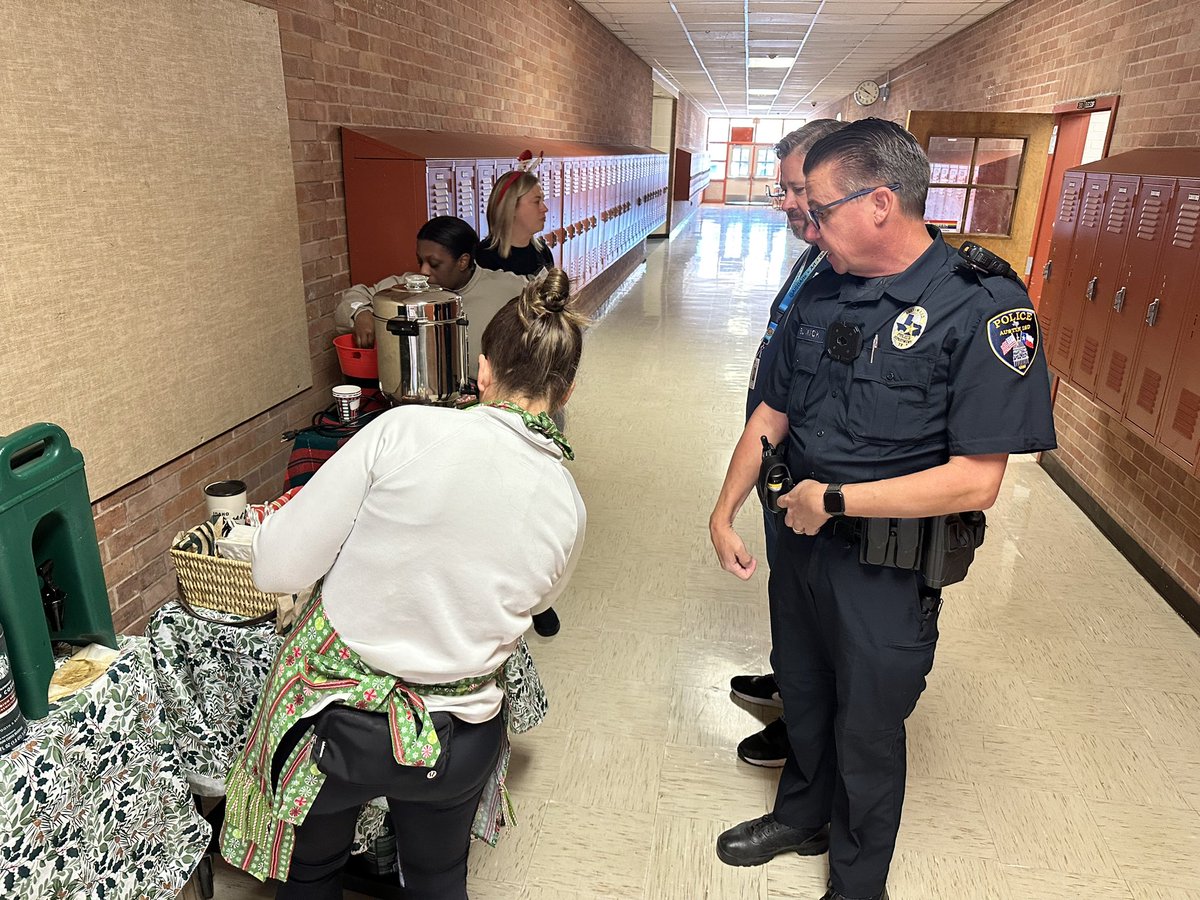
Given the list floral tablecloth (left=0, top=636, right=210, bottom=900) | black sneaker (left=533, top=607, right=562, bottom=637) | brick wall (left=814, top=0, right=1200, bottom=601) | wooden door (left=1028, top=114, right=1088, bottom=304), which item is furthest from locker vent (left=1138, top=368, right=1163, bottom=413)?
floral tablecloth (left=0, top=636, right=210, bottom=900)

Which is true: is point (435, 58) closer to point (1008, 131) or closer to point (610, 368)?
point (610, 368)

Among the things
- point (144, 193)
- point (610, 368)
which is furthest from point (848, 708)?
point (610, 368)

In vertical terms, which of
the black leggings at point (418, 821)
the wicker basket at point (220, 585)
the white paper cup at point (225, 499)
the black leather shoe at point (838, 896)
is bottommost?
the black leather shoe at point (838, 896)

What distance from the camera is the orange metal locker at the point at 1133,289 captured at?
335cm

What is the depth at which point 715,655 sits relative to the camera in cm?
280

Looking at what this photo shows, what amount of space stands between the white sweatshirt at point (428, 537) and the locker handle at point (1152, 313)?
3.19 m

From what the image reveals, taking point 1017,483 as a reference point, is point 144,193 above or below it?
above

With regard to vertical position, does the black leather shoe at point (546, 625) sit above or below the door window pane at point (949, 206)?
below

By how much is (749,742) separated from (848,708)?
27.9 inches

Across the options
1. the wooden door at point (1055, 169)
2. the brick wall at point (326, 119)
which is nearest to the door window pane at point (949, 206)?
the wooden door at point (1055, 169)

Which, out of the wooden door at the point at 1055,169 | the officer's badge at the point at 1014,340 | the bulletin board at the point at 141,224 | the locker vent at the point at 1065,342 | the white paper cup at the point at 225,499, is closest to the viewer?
the officer's badge at the point at 1014,340

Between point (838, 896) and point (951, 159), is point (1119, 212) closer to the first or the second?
point (951, 159)

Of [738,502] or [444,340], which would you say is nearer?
[738,502]

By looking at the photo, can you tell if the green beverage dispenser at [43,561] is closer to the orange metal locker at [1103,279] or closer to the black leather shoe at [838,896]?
the black leather shoe at [838,896]
